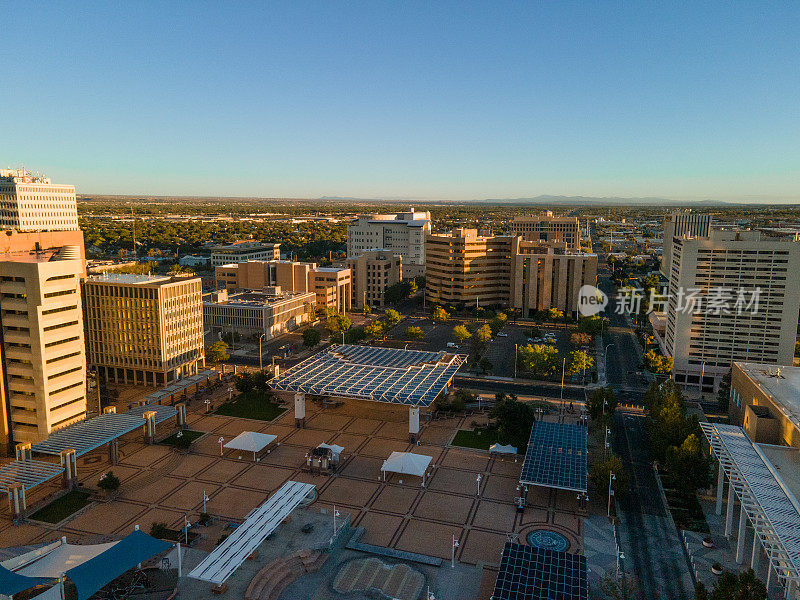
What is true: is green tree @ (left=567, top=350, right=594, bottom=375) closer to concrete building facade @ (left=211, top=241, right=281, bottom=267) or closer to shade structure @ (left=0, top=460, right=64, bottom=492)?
shade structure @ (left=0, top=460, right=64, bottom=492)

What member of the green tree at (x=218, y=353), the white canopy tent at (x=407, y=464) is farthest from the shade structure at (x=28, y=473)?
the green tree at (x=218, y=353)

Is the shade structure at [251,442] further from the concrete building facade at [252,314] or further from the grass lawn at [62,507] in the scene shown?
the concrete building facade at [252,314]

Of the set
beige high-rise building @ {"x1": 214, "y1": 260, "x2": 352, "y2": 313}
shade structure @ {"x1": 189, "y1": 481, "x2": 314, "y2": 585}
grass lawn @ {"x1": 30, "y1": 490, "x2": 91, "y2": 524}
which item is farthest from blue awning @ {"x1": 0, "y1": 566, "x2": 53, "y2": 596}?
beige high-rise building @ {"x1": 214, "y1": 260, "x2": 352, "y2": 313}

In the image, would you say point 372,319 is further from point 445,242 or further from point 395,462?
point 395,462

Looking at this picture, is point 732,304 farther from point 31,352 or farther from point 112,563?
point 31,352

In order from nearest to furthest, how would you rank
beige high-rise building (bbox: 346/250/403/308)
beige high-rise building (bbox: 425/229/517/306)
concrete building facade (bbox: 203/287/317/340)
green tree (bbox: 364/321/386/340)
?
green tree (bbox: 364/321/386/340)
concrete building facade (bbox: 203/287/317/340)
beige high-rise building (bbox: 425/229/517/306)
beige high-rise building (bbox: 346/250/403/308)

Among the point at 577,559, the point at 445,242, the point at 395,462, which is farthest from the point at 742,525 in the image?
the point at 445,242

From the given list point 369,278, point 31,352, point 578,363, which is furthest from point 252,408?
point 369,278
